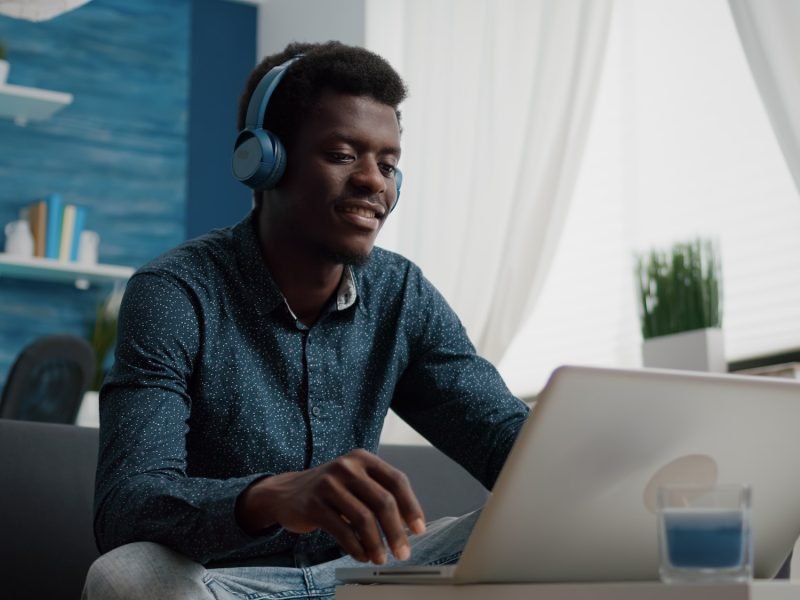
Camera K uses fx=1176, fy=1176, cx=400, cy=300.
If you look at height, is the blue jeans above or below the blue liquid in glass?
below

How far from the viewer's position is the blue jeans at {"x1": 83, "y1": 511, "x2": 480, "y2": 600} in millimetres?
1102

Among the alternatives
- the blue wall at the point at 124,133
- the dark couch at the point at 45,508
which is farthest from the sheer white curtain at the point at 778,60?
the blue wall at the point at 124,133

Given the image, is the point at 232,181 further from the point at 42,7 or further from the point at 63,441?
the point at 63,441

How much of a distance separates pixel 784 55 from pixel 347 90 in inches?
47.3

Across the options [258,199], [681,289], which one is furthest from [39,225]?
[258,199]

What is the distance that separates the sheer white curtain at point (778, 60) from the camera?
97.2 inches

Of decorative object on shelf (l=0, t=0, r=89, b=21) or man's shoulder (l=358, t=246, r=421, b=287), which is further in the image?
decorative object on shelf (l=0, t=0, r=89, b=21)

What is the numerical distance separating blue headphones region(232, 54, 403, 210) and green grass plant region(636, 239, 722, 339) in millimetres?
1297

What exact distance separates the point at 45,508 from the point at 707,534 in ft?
3.93

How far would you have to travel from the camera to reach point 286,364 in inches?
63.2

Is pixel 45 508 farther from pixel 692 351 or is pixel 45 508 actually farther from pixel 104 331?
pixel 104 331

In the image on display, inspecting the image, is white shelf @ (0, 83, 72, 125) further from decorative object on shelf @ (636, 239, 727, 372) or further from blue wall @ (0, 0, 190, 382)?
decorative object on shelf @ (636, 239, 727, 372)

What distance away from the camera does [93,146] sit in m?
4.62

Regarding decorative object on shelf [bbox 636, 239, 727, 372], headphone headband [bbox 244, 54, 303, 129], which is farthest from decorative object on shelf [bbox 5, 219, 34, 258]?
headphone headband [bbox 244, 54, 303, 129]
